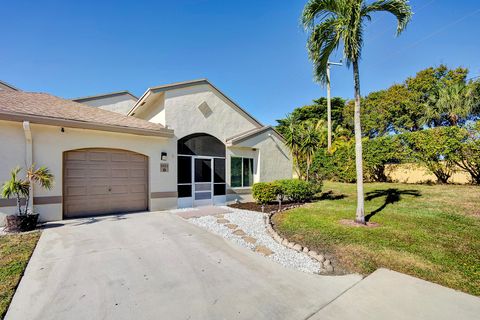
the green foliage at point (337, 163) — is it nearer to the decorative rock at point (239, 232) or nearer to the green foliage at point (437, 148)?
the green foliage at point (437, 148)

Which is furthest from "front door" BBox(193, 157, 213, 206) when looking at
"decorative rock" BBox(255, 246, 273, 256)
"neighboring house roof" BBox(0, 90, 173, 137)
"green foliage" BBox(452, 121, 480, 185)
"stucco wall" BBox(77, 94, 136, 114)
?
"green foliage" BBox(452, 121, 480, 185)

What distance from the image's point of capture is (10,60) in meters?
10.6

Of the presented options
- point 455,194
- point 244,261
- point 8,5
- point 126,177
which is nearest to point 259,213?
point 244,261

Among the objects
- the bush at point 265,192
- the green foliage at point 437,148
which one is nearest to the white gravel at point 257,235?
the bush at point 265,192

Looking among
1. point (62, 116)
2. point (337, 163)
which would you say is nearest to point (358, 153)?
point (62, 116)

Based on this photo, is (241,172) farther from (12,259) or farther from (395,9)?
(12,259)

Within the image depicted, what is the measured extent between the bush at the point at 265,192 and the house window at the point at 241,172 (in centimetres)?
156

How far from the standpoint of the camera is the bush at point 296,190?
11.4 m

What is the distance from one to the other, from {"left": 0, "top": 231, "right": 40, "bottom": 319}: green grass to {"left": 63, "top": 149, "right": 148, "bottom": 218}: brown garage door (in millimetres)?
1965

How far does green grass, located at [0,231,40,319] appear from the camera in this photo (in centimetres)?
345

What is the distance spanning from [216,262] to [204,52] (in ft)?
42.1

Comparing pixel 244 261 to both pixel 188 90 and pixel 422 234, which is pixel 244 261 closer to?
pixel 422 234

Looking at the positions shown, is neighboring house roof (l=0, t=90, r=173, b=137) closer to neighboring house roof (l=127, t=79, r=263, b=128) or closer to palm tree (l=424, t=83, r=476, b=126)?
neighboring house roof (l=127, t=79, r=263, b=128)

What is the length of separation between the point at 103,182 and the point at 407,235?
1024 centimetres
